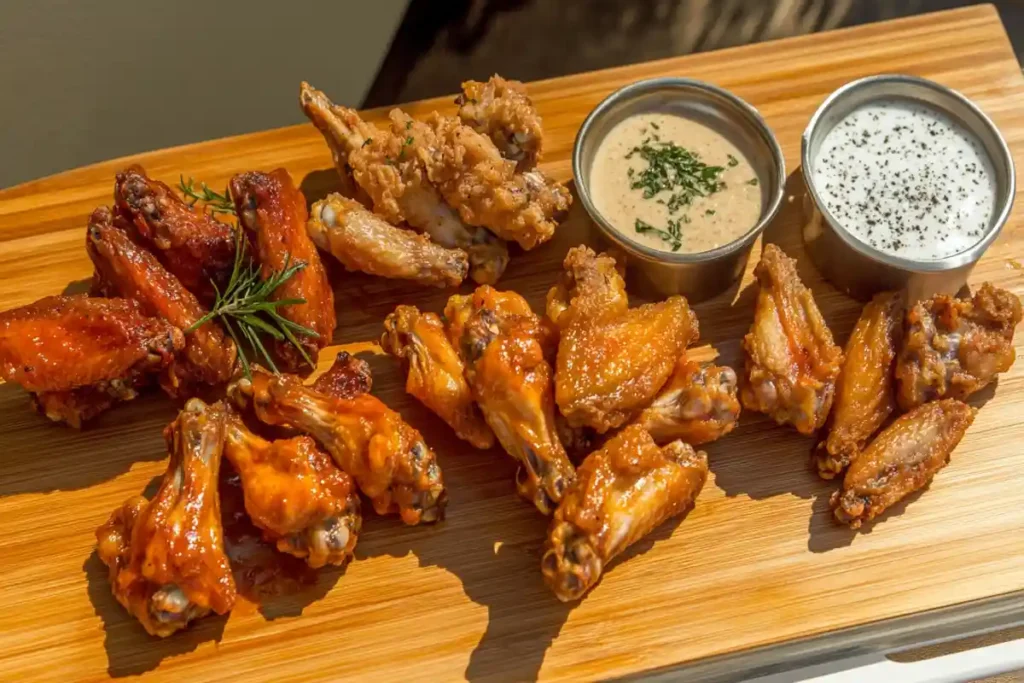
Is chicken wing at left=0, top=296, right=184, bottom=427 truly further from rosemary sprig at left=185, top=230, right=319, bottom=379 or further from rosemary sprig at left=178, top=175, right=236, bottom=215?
rosemary sprig at left=178, top=175, right=236, bottom=215

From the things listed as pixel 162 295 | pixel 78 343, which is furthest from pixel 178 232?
pixel 78 343

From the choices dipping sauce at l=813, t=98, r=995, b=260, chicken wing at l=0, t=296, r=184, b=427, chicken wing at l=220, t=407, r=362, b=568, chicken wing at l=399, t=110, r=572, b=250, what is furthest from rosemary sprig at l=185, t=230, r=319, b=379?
dipping sauce at l=813, t=98, r=995, b=260

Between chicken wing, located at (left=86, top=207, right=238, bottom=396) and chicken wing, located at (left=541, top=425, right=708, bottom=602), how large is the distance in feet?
4.15

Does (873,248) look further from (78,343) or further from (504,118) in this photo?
(78,343)

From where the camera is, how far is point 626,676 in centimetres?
295

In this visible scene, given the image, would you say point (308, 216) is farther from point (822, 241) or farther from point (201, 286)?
point (822, 241)

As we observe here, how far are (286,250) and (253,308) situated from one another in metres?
0.23

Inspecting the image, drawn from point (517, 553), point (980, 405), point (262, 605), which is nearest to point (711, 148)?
point (980, 405)

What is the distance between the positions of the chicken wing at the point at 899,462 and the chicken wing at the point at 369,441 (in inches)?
51.0

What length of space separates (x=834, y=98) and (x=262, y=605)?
2.65 meters

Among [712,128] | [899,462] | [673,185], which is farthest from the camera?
[712,128]

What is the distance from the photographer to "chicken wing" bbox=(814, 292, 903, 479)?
10.4ft

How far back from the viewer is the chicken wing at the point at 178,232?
3.26 metres

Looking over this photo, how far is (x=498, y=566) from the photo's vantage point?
10.2 feet
